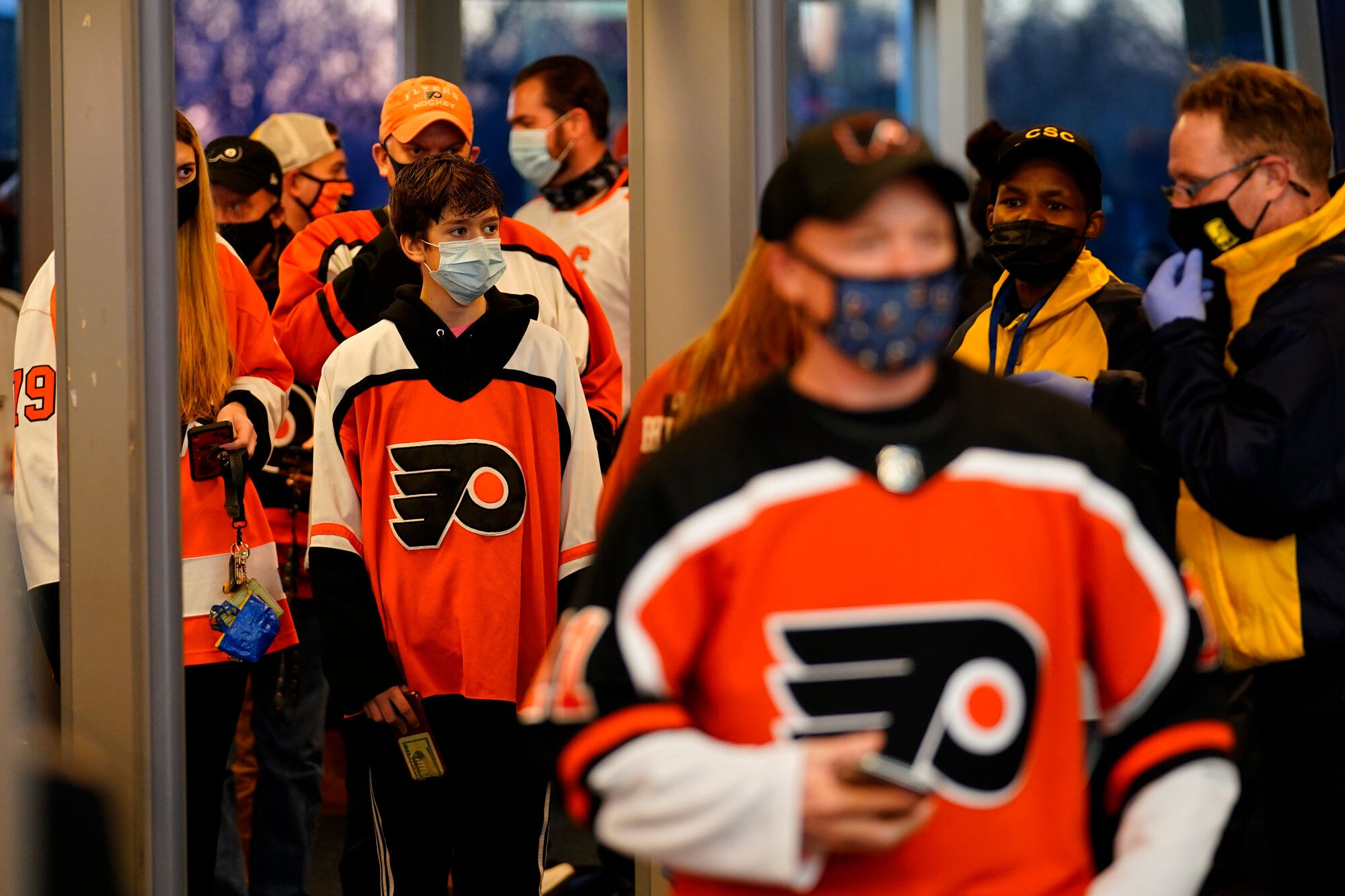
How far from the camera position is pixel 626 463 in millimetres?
2332

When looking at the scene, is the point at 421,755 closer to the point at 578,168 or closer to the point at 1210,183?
the point at 1210,183

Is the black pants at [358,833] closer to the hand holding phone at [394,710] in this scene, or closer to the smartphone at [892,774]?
the hand holding phone at [394,710]

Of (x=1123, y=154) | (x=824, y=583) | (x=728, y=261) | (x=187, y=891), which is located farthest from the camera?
(x=1123, y=154)

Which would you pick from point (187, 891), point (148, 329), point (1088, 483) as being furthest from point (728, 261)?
point (187, 891)

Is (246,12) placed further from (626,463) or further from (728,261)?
(626,463)

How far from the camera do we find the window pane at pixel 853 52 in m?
6.44

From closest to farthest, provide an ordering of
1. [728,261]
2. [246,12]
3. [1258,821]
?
1. [728,261]
2. [1258,821]
3. [246,12]

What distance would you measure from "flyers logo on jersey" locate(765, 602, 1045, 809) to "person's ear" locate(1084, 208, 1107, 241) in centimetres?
177

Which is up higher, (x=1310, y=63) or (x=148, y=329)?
(x=1310, y=63)

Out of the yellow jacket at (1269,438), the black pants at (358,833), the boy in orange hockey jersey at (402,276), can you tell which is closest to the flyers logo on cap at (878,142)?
the yellow jacket at (1269,438)

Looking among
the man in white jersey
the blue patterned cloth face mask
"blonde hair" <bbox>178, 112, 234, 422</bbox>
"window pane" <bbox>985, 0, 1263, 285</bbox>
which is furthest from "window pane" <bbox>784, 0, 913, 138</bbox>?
the blue patterned cloth face mask

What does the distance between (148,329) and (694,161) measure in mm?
1088

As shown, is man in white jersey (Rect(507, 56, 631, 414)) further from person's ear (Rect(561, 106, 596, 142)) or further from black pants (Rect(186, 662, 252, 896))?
black pants (Rect(186, 662, 252, 896))

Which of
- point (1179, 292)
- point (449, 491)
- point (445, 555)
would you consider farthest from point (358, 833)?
point (1179, 292)
